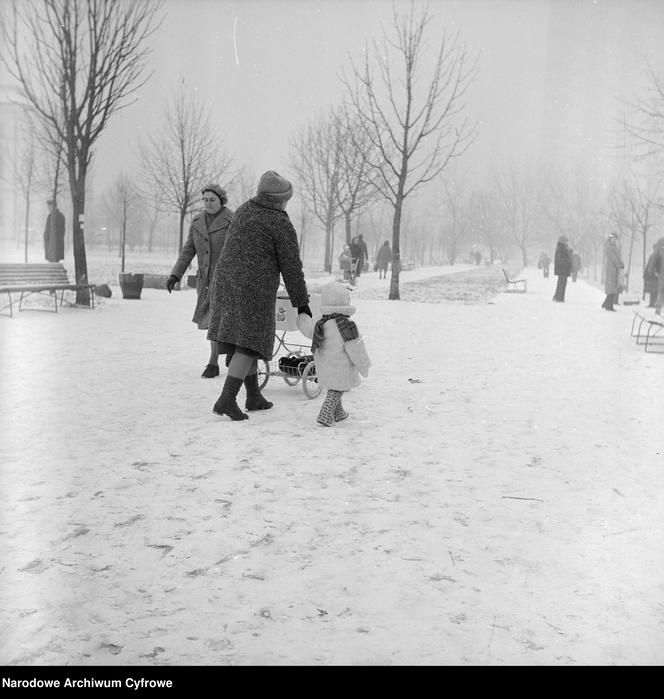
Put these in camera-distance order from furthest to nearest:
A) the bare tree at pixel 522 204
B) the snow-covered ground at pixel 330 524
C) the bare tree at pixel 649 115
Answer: the bare tree at pixel 522 204 → the bare tree at pixel 649 115 → the snow-covered ground at pixel 330 524

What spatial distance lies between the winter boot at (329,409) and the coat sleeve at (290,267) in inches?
29.6

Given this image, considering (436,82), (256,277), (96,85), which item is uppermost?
(436,82)

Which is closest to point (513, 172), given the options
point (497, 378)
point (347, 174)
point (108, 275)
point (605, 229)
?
point (605, 229)

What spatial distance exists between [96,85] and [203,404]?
A: 10.2 meters

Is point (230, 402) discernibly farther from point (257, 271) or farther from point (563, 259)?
point (563, 259)

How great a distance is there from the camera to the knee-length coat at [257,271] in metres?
5.50

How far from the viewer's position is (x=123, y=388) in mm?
6875

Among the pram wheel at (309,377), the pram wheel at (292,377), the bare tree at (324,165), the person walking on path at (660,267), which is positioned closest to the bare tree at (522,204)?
the bare tree at (324,165)

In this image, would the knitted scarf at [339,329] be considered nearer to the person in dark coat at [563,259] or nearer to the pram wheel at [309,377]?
the pram wheel at [309,377]

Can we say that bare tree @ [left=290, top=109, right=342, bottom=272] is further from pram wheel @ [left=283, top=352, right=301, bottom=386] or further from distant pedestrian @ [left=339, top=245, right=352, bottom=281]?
pram wheel @ [left=283, top=352, right=301, bottom=386]

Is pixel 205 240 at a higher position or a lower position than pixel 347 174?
lower

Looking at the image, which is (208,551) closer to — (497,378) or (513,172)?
(497,378)

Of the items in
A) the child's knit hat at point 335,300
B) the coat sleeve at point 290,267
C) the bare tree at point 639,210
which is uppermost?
the bare tree at point 639,210
